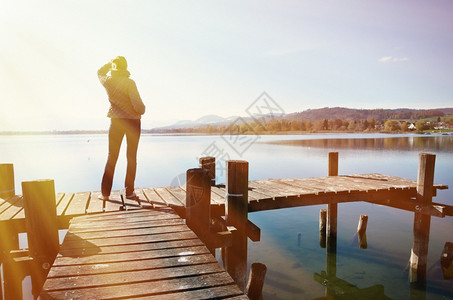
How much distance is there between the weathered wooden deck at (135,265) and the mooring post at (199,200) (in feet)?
0.88

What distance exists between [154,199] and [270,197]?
112 inches

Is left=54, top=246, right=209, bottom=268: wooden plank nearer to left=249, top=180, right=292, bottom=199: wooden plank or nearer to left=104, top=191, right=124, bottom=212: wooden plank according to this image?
left=104, top=191, right=124, bottom=212: wooden plank

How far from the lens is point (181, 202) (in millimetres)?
6512

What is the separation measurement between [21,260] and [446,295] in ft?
39.5

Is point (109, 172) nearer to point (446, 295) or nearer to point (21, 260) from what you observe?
point (21, 260)

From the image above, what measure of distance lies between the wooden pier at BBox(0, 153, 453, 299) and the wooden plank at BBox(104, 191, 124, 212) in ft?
0.07

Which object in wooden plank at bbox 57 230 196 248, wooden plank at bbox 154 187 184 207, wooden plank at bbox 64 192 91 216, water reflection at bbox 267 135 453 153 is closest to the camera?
wooden plank at bbox 57 230 196 248

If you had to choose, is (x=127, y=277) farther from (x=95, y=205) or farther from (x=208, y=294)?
(x=95, y=205)

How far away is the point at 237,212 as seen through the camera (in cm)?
585

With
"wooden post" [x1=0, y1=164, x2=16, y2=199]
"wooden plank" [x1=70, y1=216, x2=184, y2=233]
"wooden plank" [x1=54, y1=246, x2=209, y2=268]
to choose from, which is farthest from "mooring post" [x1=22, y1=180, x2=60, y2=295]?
"wooden post" [x1=0, y1=164, x2=16, y2=199]

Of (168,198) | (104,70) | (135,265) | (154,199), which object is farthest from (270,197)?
(104,70)

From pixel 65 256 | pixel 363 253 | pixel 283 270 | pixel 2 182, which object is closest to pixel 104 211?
pixel 65 256

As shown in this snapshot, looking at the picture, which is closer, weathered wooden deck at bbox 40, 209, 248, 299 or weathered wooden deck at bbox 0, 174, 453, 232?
weathered wooden deck at bbox 40, 209, 248, 299

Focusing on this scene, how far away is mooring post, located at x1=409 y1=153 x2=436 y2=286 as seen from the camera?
860 cm
